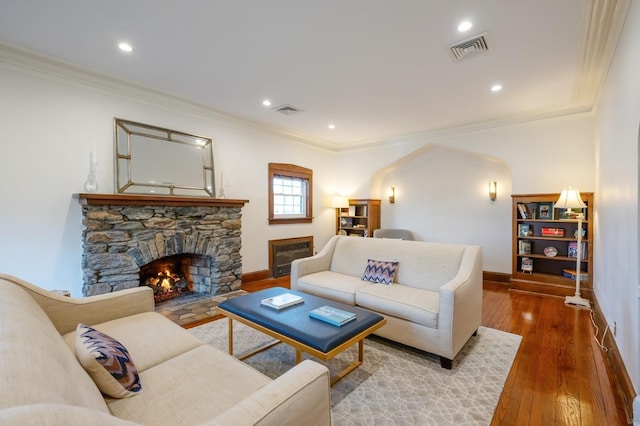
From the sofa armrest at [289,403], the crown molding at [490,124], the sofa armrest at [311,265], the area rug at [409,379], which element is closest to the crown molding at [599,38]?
the crown molding at [490,124]

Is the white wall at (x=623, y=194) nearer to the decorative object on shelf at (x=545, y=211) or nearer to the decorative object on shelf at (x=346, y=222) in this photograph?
the decorative object on shelf at (x=545, y=211)

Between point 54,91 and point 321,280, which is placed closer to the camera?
point 54,91

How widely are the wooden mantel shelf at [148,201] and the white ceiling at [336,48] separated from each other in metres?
1.37

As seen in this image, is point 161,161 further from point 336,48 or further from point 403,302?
point 403,302

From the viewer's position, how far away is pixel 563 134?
424 centimetres

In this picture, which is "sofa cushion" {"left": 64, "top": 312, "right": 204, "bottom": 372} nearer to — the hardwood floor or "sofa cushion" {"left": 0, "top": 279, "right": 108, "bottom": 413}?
"sofa cushion" {"left": 0, "top": 279, "right": 108, "bottom": 413}

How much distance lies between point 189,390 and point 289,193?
15.3 feet

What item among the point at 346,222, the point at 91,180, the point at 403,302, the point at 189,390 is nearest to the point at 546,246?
the point at 403,302

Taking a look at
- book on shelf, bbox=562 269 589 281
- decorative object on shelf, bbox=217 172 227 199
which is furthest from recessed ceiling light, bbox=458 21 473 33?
book on shelf, bbox=562 269 589 281

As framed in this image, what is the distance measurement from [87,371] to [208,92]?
3416mm

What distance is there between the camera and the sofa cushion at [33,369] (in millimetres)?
656

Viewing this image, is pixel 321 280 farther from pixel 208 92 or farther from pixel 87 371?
pixel 208 92

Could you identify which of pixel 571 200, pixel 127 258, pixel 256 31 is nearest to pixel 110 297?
pixel 127 258

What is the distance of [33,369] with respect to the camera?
764 millimetres
